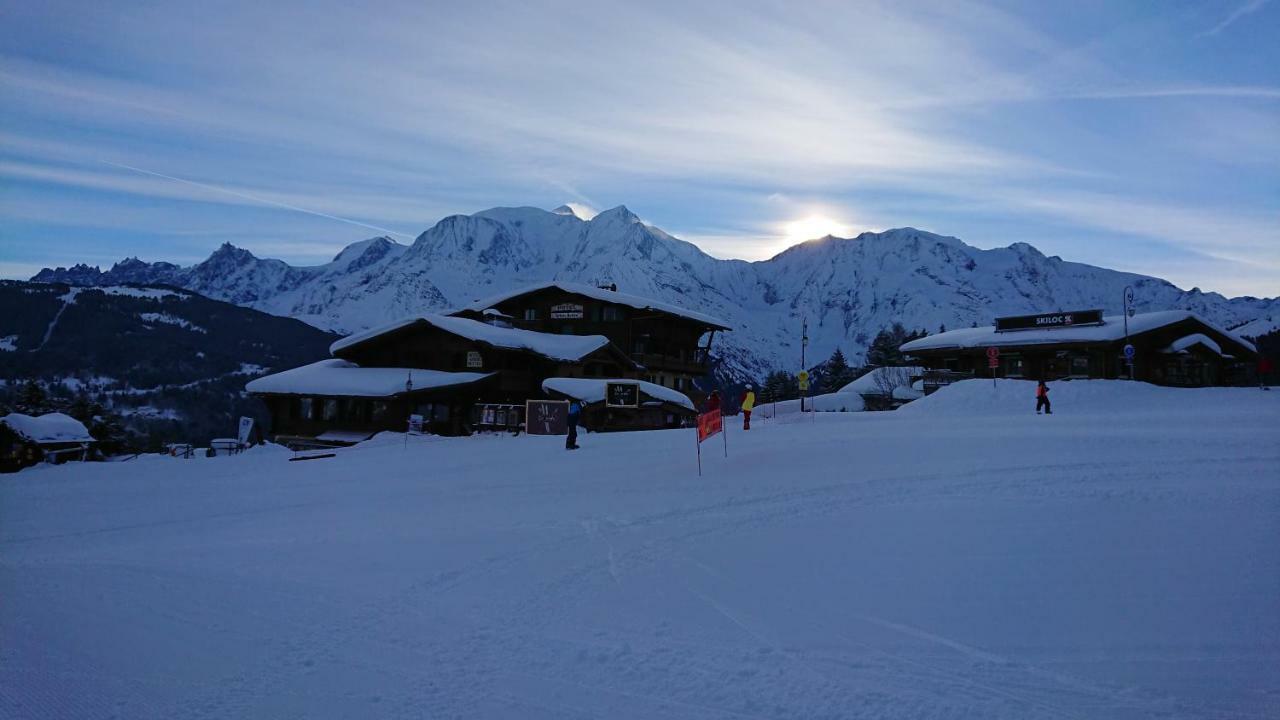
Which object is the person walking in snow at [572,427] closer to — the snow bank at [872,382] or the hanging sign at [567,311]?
the hanging sign at [567,311]

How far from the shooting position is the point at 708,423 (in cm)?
1634

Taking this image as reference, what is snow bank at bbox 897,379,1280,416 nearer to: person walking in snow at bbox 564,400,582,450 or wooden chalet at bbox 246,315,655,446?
person walking in snow at bbox 564,400,582,450

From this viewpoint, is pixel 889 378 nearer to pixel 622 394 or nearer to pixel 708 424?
pixel 622 394

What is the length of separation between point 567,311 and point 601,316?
2.50 meters

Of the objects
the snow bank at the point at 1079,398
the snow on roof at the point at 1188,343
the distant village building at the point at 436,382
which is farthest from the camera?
the snow on roof at the point at 1188,343

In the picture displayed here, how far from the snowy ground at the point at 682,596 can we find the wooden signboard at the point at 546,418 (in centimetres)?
1267

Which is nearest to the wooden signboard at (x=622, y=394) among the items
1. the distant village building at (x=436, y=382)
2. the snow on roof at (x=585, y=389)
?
the snow on roof at (x=585, y=389)

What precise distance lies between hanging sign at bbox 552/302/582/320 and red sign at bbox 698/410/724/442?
3693 cm

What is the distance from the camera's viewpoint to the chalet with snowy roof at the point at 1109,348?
4338cm

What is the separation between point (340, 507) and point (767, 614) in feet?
28.3

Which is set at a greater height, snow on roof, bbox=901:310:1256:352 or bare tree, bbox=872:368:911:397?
snow on roof, bbox=901:310:1256:352

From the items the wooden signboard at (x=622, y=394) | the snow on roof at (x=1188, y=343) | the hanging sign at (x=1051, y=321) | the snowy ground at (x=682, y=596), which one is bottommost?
the snowy ground at (x=682, y=596)

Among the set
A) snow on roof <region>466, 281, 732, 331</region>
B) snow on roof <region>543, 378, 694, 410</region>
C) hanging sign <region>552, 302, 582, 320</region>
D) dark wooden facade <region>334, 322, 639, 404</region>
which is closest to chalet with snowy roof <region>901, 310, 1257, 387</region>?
snow on roof <region>466, 281, 732, 331</region>

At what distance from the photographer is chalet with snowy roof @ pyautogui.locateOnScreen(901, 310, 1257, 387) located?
142 feet
